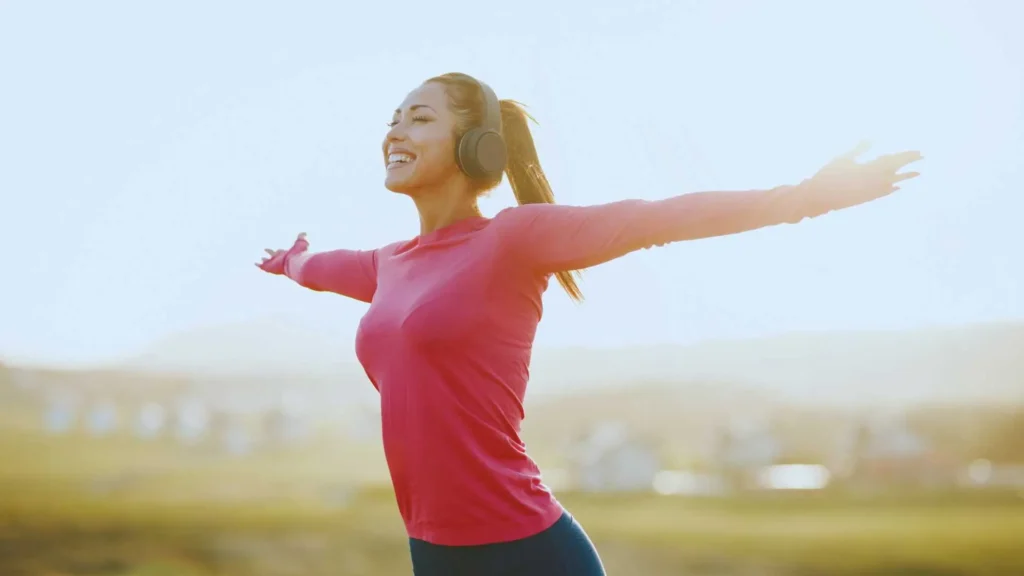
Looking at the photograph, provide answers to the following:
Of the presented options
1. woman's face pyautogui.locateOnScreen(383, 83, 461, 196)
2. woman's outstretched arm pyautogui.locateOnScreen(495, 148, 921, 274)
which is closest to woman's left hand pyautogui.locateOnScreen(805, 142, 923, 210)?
woman's outstretched arm pyautogui.locateOnScreen(495, 148, 921, 274)

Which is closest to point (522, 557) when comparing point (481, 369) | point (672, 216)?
point (481, 369)

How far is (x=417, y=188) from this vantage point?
1.53m

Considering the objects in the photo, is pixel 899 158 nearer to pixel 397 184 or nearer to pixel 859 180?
pixel 859 180

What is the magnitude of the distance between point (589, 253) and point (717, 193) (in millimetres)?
192

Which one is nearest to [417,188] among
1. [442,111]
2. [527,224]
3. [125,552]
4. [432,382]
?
[442,111]

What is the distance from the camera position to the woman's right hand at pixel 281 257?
2.24m

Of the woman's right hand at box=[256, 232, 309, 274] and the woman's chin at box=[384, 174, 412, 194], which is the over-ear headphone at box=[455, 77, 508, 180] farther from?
the woman's right hand at box=[256, 232, 309, 274]

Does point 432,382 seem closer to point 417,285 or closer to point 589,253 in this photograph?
point 417,285

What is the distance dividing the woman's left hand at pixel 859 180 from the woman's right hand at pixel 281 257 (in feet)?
4.47

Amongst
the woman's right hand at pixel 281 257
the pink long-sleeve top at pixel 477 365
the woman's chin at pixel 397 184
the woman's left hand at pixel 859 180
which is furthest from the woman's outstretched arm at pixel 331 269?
the woman's left hand at pixel 859 180

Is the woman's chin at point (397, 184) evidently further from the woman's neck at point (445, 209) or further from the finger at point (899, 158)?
the finger at point (899, 158)

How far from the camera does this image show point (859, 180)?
1.18 metres

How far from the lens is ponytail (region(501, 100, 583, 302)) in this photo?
5.35 ft

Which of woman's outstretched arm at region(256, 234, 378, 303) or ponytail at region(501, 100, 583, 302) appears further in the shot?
woman's outstretched arm at region(256, 234, 378, 303)
